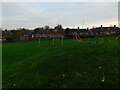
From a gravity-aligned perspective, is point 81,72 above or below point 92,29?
below

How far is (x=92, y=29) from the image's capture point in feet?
318

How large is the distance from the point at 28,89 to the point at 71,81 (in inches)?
67.0

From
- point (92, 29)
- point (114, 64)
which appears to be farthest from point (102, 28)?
point (114, 64)

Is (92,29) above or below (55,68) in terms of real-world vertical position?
above

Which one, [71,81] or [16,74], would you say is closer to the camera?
[71,81]

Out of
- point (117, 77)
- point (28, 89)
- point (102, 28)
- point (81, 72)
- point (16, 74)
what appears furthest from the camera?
point (102, 28)

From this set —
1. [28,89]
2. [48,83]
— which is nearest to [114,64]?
[48,83]

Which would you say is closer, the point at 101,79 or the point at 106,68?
the point at 101,79

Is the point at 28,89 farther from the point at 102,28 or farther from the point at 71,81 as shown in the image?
the point at 102,28

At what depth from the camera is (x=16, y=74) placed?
23.7ft

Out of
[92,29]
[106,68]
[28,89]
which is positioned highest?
[92,29]

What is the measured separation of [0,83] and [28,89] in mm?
1484

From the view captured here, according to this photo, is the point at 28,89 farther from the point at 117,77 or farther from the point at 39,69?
the point at 117,77

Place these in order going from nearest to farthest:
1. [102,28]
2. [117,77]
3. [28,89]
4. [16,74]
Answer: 1. [28,89]
2. [117,77]
3. [16,74]
4. [102,28]
